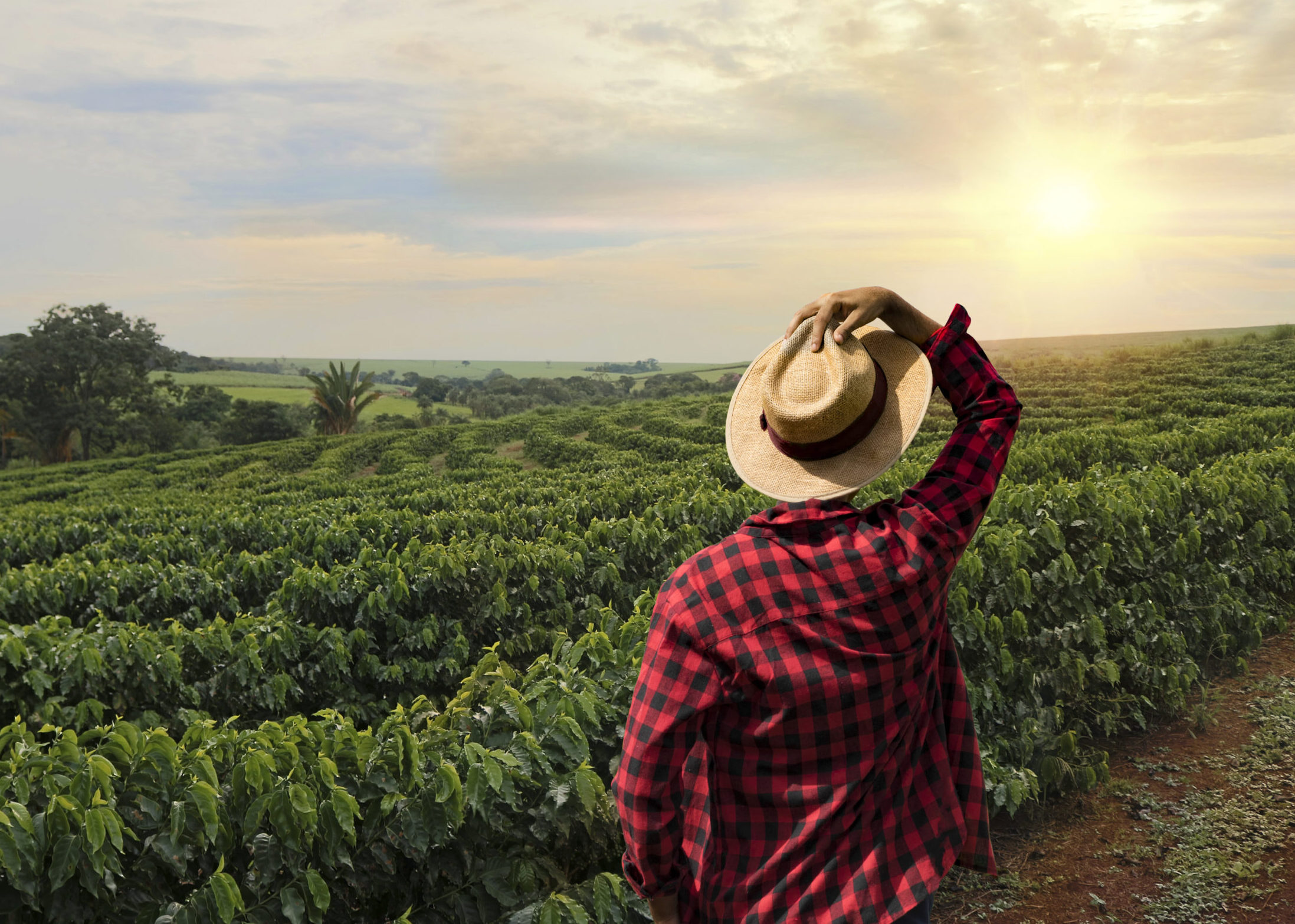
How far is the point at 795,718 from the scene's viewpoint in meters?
1.54

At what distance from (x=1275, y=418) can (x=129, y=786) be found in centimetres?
1847

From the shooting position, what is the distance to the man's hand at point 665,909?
1651 mm

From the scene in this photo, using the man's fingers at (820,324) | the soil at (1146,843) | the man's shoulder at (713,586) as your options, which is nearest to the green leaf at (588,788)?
the man's shoulder at (713,586)

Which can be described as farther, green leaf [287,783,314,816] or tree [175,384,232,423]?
tree [175,384,232,423]

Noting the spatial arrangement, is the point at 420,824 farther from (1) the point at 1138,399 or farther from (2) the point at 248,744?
(1) the point at 1138,399

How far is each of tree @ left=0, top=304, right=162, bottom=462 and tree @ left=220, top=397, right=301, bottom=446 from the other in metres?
8.58

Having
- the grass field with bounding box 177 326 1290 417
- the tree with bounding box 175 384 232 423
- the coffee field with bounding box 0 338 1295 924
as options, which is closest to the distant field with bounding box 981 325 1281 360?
the grass field with bounding box 177 326 1290 417

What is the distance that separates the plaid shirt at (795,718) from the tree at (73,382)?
67771 millimetres

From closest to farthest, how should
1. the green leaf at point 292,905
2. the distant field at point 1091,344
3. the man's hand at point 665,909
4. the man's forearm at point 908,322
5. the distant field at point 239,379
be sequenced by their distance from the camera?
1. the man's hand at point 665,909
2. the man's forearm at point 908,322
3. the green leaf at point 292,905
4. the distant field at point 1091,344
5. the distant field at point 239,379

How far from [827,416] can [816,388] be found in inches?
2.5

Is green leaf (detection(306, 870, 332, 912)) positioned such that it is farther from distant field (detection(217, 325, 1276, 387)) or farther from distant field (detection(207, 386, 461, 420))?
distant field (detection(207, 386, 461, 420))

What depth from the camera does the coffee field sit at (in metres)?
2.52

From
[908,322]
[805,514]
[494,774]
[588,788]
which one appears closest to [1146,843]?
[588,788]

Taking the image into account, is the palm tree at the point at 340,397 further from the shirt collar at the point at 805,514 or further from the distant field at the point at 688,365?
the shirt collar at the point at 805,514
